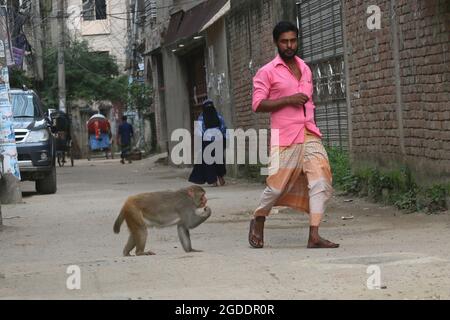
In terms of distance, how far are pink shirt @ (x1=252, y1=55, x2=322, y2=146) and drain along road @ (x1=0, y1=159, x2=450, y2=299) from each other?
1.06 m

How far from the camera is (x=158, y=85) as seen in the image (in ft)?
114

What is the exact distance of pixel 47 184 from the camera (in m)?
19.0

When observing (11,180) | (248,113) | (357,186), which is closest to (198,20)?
(248,113)

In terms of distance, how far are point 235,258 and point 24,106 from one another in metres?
12.1

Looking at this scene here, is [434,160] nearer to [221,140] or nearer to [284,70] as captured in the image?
[284,70]

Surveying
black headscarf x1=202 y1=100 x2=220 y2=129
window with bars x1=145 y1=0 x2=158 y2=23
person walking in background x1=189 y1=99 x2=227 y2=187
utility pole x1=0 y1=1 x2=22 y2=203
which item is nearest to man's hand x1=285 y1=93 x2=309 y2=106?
utility pole x1=0 y1=1 x2=22 y2=203

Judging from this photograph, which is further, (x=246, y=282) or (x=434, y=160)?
(x=434, y=160)

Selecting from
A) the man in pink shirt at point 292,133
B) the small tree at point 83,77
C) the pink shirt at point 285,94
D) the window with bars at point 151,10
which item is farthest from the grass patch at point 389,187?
the small tree at point 83,77

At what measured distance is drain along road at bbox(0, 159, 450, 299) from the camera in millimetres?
6781

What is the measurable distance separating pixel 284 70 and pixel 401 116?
13.3 feet

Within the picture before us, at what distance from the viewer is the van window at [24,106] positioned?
1944cm

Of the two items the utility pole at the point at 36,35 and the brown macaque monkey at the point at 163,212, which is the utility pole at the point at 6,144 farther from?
the utility pole at the point at 36,35

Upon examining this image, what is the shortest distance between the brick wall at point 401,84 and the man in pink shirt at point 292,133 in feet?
8.98
